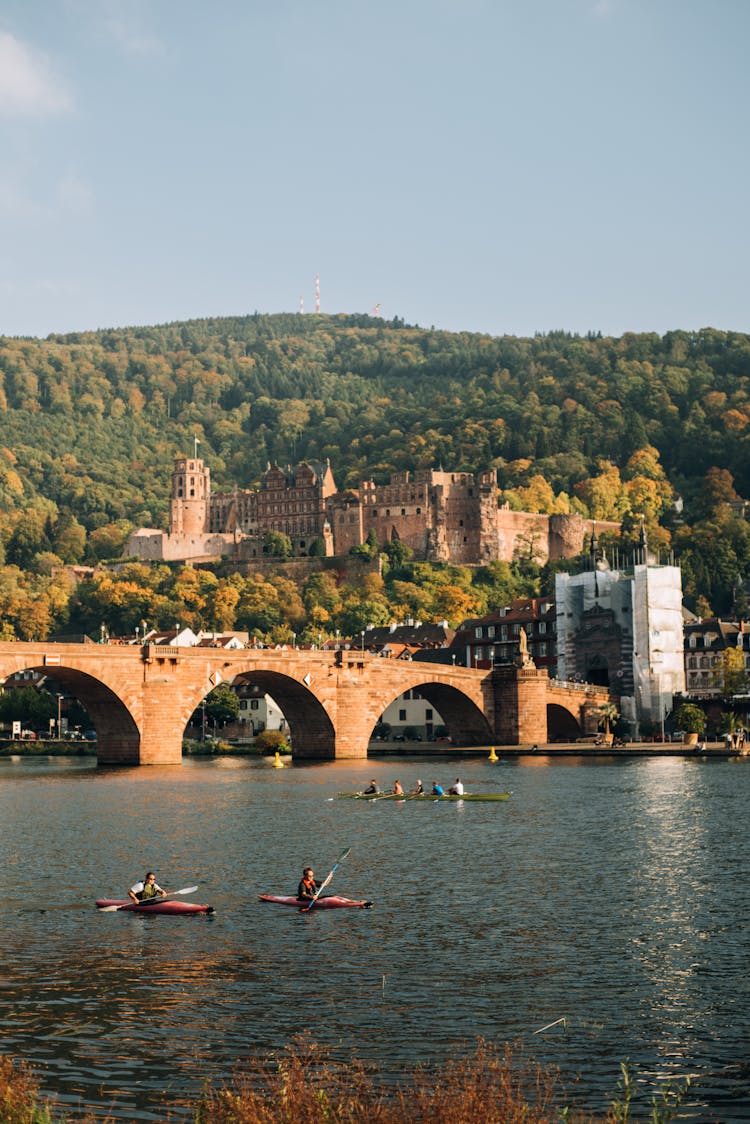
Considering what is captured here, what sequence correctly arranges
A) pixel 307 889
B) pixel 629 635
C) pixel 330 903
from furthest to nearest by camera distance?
pixel 629 635 < pixel 307 889 < pixel 330 903

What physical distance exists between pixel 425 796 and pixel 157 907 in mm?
37833

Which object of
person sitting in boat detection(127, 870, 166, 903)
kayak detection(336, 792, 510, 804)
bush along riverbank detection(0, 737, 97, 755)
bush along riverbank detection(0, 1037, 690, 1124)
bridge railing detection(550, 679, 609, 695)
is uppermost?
bridge railing detection(550, 679, 609, 695)

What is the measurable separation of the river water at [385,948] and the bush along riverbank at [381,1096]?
19.5 inches

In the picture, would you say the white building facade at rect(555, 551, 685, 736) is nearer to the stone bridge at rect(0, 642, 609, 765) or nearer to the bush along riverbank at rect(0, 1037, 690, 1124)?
the stone bridge at rect(0, 642, 609, 765)

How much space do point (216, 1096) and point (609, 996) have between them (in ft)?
32.2

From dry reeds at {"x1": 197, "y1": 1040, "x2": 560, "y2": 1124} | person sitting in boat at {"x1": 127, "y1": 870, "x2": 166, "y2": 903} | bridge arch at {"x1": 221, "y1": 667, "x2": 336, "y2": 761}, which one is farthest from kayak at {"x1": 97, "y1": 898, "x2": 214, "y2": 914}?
bridge arch at {"x1": 221, "y1": 667, "x2": 336, "y2": 761}

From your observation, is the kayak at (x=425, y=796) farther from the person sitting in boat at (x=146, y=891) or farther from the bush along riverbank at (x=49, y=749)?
the bush along riverbank at (x=49, y=749)

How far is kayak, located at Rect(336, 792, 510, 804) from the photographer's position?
7319cm

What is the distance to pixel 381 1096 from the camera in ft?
69.5

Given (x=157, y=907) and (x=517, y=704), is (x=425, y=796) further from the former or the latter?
(x=517, y=704)

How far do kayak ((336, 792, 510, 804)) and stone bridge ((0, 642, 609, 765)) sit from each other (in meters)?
20.0

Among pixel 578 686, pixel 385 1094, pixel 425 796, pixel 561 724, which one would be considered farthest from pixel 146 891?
pixel 561 724

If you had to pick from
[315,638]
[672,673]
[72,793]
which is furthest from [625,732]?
[72,793]

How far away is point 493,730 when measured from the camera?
123 m
